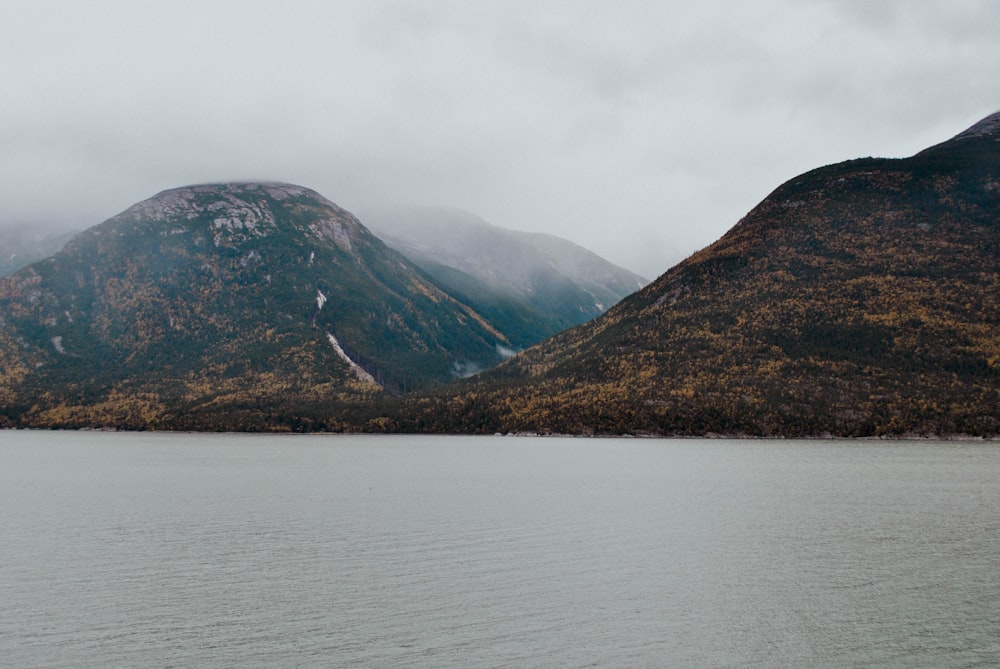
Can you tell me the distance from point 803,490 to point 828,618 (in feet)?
199

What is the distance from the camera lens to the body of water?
126 feet

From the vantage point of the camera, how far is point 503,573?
5381 centimetres

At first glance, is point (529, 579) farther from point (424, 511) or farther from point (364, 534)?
point (424, 511)

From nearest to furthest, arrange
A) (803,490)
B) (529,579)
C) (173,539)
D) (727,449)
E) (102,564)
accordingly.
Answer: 1. (529,579)
2. (102,564)
3. (173,539)
4. (803,490)
5. (727,449)

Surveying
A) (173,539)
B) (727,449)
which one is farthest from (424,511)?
(727,449)

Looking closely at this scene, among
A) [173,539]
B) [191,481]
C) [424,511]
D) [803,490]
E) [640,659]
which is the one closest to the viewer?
[640,659]

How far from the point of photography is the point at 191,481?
380ft

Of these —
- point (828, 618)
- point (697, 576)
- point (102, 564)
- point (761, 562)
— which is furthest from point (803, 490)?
point (102, 564)

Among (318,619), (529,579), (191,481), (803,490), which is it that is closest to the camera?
(318,619)

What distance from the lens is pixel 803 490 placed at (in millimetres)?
100562

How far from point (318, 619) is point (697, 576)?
25.5m

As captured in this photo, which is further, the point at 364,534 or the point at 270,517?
the point at 270,517

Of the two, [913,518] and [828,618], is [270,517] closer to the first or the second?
[828,618]

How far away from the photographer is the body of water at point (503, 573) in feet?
126
